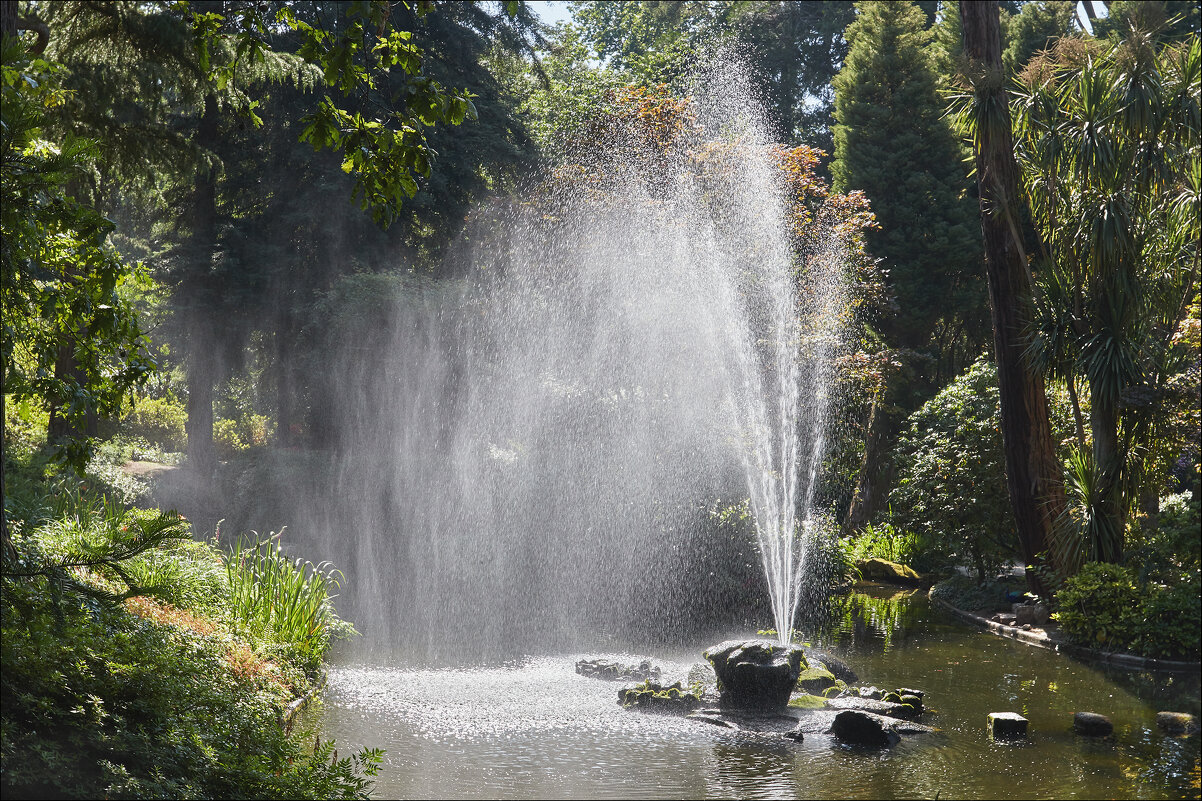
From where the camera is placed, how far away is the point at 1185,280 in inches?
497

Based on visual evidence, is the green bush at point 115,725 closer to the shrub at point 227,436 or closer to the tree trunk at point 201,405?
the tree trunk at point 201,405

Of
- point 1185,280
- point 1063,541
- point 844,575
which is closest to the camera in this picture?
point 1063,541

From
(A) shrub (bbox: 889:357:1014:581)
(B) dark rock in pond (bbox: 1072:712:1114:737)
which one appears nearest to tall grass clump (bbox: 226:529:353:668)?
(B) dark rock in pond (bbox: 1072:712:1114:737)

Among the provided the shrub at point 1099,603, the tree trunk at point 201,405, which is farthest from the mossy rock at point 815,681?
the tree trunk at point 201,405

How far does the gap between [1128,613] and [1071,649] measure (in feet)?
2.63

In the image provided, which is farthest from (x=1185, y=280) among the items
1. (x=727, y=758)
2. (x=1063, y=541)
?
(x=727, y=758)

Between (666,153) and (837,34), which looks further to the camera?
(837,34)

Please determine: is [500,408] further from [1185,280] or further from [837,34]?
[837,34]

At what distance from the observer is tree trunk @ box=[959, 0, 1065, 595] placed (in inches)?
499

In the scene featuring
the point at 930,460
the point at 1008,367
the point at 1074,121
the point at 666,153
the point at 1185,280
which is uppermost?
the point at 666,153

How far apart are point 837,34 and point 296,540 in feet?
85.5

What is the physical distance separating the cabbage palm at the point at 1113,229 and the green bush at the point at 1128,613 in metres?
0.88

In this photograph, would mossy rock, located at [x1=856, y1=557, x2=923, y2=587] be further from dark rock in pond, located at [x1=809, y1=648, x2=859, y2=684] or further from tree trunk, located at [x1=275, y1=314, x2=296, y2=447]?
tree trunk, located at [x1=275, y1=314, x2=296, y2=447]

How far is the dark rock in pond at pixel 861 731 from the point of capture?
7.03m
